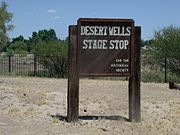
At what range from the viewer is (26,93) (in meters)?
13.6

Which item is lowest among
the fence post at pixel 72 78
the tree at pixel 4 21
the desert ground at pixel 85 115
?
the desert ground at pixel 85 115

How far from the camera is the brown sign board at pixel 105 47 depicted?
10.2 metres

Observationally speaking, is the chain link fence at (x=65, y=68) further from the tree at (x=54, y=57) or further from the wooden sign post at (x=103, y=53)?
the wooden sign post at (x=103, y=53)

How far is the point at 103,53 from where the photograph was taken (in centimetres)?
1030

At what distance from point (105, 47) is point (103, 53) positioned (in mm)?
139

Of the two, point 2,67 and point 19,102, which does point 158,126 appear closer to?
point 19,102

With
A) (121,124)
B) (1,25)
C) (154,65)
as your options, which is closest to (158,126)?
(121,124)

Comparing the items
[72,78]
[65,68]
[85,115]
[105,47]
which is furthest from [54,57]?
[72,78]

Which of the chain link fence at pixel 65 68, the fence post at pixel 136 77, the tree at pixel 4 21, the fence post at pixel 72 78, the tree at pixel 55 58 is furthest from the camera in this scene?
the tree at pixel 55 58

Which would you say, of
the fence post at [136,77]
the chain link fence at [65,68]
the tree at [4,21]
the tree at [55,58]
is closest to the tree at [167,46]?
the chain link fence at [65,68]

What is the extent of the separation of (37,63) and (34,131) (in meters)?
21.1

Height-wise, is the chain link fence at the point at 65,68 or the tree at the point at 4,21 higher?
the tree at the point at 4,21

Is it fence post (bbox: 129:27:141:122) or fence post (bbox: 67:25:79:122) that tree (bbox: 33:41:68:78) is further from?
fence post (bbox: 67:25:79:122)

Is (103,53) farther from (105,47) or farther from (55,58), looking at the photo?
(55,58)
